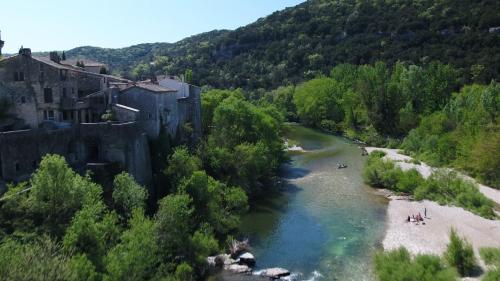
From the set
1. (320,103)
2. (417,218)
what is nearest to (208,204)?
(417,218)

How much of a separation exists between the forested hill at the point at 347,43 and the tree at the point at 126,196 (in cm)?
7360

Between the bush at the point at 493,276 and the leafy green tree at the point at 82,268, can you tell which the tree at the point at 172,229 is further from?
the bush at the point at 493,276

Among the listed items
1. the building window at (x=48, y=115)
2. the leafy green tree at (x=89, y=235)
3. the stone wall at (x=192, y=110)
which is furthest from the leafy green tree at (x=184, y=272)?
the stone wall at (x=192, y=110)

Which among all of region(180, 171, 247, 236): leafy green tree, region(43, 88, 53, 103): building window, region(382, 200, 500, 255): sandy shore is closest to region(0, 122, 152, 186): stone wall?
region(180, 171, 247, 236): leafy green tree

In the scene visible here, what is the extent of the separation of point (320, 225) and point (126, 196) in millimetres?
17143

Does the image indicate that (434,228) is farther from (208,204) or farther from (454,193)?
(208,204)

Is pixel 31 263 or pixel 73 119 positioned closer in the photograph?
pixel 31 263

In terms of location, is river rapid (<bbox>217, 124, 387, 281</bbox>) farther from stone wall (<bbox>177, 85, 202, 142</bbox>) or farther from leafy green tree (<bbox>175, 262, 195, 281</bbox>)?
stone wall (<bbox>177, 85, 202, 142</bbox>)

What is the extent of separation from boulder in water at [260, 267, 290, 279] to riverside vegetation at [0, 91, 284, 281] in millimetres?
4114

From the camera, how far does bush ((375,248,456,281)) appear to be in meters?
25.0


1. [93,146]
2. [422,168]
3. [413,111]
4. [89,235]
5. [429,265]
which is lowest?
[422,168]

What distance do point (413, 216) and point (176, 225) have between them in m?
21.9

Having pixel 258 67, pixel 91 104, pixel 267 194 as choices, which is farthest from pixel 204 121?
pixel 258 67

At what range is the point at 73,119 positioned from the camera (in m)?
41.8
